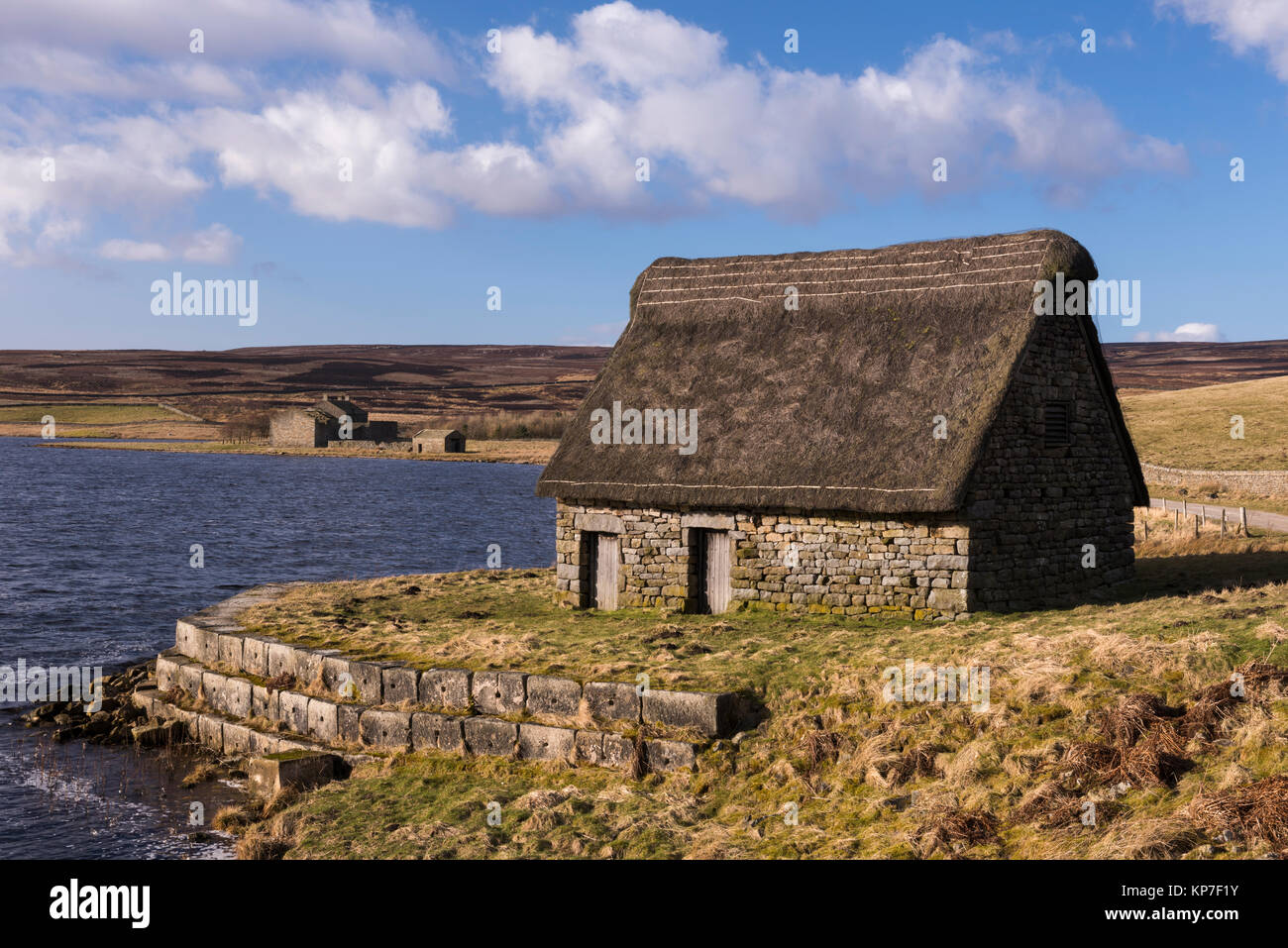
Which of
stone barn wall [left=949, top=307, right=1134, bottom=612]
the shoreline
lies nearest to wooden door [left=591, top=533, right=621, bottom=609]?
stone barn wall [left=949, top=307, right=1134, bottom=612]

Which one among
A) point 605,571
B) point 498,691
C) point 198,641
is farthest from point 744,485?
point 198,641

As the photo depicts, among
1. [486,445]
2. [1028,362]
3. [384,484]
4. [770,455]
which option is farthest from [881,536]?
[486,445]

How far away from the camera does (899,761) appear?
39.3ft

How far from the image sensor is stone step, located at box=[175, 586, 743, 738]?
44.6 ft


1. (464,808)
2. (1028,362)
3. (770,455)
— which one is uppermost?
(1028,362)

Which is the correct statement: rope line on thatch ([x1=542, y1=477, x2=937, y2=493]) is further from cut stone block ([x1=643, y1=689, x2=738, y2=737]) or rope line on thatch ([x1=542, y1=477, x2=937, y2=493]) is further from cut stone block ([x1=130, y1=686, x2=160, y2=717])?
cut stone block ([x1=130, y1=686, x2=160, y2=717])

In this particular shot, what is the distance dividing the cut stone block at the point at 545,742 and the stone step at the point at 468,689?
0.34 m

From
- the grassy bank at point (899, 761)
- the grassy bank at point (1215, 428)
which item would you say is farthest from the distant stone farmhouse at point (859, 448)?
the grassy bank at point (1215, 428)

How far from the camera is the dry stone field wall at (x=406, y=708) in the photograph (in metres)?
13.7

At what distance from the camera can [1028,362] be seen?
1908 centimetres

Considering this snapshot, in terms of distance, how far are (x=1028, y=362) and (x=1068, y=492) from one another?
2730mm

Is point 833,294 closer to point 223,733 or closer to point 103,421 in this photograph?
point 223,733

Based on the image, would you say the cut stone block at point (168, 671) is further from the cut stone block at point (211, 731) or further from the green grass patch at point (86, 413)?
the green grass patch at point (86, 413)

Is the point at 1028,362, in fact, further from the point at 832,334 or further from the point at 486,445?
the point at 486,445
